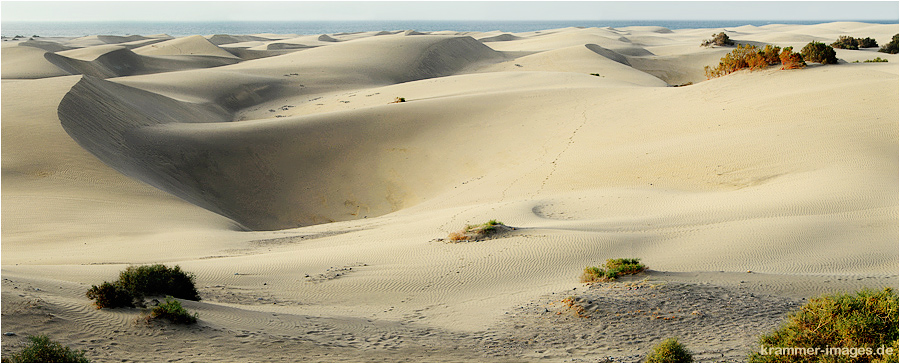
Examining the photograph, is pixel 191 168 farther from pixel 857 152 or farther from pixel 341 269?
pixel 857 152

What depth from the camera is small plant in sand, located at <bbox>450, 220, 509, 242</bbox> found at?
31.2ft

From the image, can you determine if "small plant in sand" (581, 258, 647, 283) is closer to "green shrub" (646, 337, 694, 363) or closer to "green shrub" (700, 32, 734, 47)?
"green shrub" (646, 337, 694, 363)

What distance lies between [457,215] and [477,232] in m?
1.86

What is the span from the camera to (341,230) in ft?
38.1

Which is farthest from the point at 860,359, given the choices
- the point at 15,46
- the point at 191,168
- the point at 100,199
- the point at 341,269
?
the point at 15,46

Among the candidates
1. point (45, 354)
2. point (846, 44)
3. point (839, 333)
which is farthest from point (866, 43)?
point (45, 354)

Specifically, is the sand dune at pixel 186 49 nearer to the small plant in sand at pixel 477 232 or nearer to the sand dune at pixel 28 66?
the sand dune at pixel 28 66

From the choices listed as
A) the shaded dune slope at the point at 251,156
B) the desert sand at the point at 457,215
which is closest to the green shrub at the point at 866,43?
the desert sand at the point at 457,215

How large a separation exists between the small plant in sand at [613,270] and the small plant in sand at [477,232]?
86.5 inches

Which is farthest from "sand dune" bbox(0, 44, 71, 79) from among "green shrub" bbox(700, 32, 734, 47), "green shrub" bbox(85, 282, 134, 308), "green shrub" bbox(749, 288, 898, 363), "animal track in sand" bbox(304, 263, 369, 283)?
"green shrub" bbox(700, 32, 734, 47)

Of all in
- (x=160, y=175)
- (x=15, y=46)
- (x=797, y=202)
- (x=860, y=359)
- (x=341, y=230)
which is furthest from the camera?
(x=15, y=46)

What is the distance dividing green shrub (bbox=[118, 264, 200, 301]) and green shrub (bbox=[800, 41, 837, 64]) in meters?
19.1

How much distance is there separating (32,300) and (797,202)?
10.3 meters

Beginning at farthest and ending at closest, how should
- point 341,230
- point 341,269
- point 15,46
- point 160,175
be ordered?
point 15,46, point 160,175, point 341,230, point 341,269
